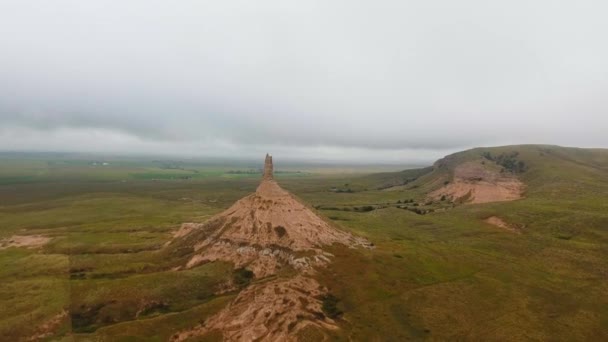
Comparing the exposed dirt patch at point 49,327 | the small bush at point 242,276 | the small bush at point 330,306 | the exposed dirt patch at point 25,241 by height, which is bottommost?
the exposed dirt patch at point 25,241

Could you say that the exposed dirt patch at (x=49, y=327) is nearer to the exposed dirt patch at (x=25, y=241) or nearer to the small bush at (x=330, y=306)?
the small bush at (x=330, y=306)

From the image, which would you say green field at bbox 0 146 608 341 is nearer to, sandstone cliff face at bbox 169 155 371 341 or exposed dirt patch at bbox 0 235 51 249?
sandstone cliff face at bbox 169 155 371 341

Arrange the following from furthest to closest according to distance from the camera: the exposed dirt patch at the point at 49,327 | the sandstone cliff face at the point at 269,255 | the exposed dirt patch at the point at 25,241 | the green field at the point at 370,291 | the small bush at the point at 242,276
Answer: the exposed dirt patch at the point at 25,241 → the small bush at the point at 242,276 → the sandstone cliff face at the point at 269,255 → the green field at the point at 370,291 → the exposed dirt patch at the point at 49,327

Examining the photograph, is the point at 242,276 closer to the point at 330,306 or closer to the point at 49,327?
the point at 330,306

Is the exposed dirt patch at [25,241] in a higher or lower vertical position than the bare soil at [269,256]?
lower

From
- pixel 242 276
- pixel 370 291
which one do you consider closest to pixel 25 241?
pixel 242 276

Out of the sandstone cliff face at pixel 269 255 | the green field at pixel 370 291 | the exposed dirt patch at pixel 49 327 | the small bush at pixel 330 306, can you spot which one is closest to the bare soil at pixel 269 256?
the sandstone cliff face at pixel 269 255

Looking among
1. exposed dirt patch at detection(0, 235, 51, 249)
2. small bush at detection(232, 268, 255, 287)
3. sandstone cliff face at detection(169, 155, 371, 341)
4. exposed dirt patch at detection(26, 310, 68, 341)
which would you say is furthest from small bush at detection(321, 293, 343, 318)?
exposed dirt patch at detection(0, 235, 51, 249)

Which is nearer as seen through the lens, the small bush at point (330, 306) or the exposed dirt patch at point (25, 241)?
the small bush at point (330, 306)
